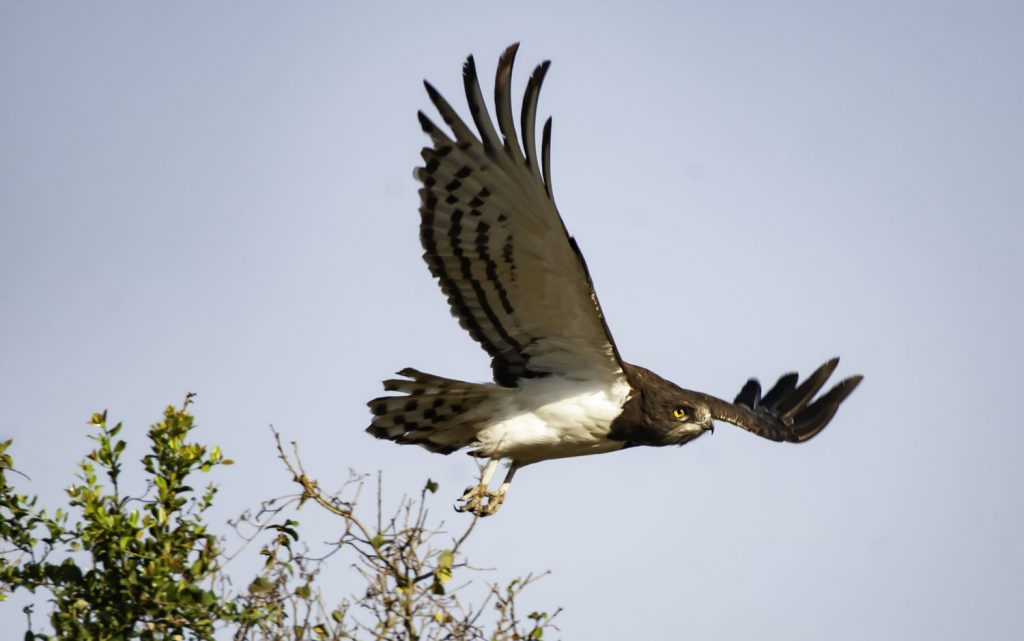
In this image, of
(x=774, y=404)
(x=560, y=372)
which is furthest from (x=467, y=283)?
(x=774, y=404)

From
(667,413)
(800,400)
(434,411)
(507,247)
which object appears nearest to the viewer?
(507,247)

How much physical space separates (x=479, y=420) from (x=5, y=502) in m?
→ 2.82

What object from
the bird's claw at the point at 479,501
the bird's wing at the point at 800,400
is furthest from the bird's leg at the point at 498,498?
the bird's wing at the point at 800,400

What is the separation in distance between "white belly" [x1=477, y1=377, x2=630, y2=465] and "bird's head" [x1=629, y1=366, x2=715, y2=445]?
0.14 metres

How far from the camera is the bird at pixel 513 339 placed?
18.8 feet

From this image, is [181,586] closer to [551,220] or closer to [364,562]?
[364,562]

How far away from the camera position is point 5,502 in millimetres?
4566

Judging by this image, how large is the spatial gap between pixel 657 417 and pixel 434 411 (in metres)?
1.31

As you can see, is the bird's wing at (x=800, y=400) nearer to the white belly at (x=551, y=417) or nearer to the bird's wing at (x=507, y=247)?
the white belly at (x=551, y=417)

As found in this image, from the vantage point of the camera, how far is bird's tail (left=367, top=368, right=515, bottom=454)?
6407 mm

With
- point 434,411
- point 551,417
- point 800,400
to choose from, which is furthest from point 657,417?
point 800,400

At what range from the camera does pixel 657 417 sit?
22.1 ft

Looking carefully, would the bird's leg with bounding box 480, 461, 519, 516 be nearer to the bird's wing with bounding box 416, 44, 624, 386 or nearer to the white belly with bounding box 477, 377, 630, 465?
the white belly with bounding box 477, 377, 630, 465

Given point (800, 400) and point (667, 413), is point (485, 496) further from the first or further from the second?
point (800, 400)
